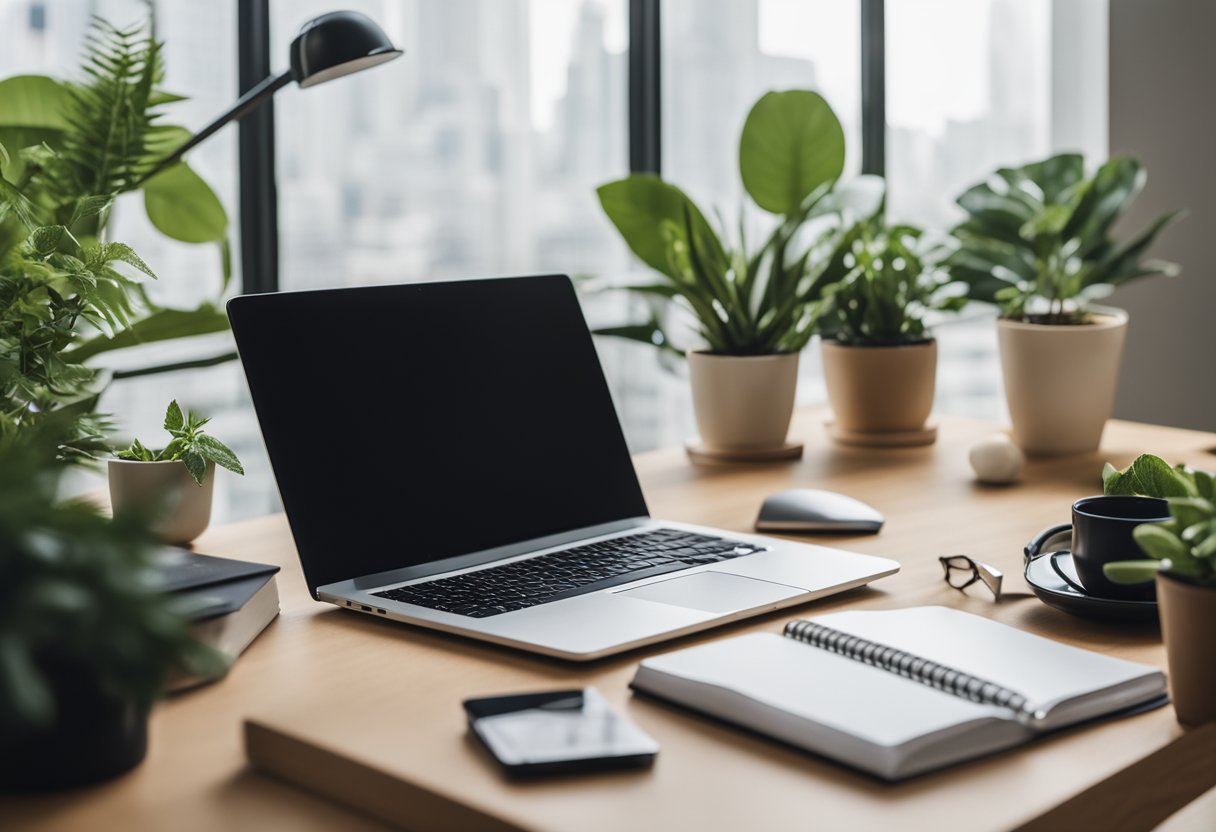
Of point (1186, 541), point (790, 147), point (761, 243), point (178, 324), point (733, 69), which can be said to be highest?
point (733, 69)

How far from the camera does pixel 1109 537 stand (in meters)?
0.87

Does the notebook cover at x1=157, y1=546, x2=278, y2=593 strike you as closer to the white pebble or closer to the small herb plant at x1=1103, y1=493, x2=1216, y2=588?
the small herb plant at x1=1103, y1=493, x2=1216, y2=588

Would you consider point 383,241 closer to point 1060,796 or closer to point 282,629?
point 282,629

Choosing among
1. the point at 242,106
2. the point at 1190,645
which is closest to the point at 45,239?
the point at 242,106

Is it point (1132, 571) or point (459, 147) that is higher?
point (459, 147)

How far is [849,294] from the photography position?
1671 mm

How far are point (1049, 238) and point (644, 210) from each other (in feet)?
1.77

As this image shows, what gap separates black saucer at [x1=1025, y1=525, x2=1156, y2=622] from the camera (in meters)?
0.89

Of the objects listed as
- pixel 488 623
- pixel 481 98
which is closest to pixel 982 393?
pixel 481 98

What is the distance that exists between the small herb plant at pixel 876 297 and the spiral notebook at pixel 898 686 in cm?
87

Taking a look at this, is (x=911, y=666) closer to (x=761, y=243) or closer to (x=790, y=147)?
(x=761, y=243)

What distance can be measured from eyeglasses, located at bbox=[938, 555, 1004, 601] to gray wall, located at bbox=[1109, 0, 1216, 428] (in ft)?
5.98

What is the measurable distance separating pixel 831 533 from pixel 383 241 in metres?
1.47

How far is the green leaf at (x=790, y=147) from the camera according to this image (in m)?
1.81
